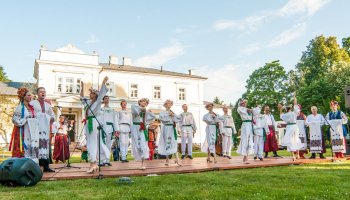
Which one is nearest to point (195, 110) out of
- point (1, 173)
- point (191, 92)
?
point (191, 92)

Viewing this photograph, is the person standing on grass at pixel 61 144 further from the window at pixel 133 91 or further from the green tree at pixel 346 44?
the green tree at pixel 346 44

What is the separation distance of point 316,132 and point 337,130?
731 mm

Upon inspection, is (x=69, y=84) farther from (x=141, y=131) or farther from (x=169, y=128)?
(x=141, y=131)

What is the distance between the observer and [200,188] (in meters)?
5.54

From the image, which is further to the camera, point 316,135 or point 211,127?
point 316,135

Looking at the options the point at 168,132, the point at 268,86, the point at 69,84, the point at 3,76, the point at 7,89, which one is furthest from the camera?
the point at 3,76

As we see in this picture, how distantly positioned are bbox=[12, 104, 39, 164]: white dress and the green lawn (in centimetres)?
147

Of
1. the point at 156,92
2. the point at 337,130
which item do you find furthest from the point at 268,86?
the point at 337,130

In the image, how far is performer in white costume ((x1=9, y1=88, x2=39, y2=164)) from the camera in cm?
720

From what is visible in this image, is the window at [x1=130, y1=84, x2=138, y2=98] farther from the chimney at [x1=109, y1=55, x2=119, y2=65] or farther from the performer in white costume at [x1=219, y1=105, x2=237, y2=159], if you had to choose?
the performer in white costume at [x1=219, y1=105, x2=237, y2=159]

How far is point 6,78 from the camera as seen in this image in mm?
55844

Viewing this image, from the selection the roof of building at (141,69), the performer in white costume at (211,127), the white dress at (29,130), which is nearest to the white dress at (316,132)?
the performer in white costume at (211,127)

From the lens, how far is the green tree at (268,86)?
44094 mm

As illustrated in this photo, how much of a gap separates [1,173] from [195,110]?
34.8 m
